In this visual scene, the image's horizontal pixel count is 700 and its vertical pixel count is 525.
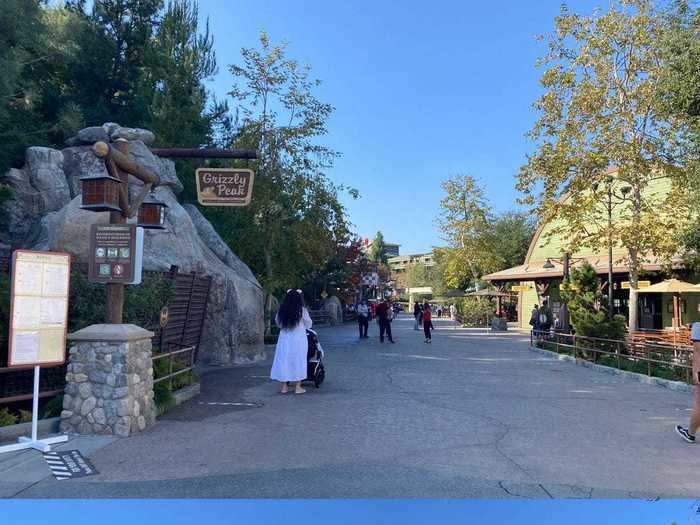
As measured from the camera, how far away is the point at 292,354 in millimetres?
10422

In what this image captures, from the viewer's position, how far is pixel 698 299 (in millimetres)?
24344

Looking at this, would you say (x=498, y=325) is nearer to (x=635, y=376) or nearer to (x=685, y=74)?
(x=635, y=376)

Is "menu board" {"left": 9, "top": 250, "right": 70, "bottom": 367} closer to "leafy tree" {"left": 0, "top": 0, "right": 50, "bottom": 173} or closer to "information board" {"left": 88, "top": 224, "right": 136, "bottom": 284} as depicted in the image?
"information board" {"left": 88, "top": 224, "right": 136, "bottom": 284}

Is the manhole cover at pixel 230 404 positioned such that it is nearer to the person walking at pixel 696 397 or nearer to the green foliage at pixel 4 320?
the green foliage at pixel 4 320

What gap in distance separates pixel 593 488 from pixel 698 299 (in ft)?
73.4

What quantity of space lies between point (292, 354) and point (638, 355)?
9.30 metres

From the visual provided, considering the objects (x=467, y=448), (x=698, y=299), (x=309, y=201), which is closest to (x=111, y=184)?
(x=467, y=448)

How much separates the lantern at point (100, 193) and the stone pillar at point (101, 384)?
155 centimetres

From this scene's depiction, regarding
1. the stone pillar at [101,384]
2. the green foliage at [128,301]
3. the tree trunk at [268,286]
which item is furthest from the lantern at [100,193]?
the tree trunk at [268,286]

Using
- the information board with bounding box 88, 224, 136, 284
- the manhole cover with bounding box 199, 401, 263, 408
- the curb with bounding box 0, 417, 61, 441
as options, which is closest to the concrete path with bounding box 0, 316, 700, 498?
the manhole cover with bounding box 199, 401, 263, 408

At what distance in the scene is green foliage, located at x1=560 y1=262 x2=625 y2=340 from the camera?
16.8 m

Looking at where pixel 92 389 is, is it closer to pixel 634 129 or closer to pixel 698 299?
pixel 634 129

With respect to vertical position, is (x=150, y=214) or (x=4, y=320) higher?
(x=150, y=214)

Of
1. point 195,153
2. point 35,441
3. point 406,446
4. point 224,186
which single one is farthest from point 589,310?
point 35,441
